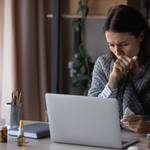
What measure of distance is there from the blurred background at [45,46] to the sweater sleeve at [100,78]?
1.22m

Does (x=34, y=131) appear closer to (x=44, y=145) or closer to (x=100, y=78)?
(x=44, y=145)

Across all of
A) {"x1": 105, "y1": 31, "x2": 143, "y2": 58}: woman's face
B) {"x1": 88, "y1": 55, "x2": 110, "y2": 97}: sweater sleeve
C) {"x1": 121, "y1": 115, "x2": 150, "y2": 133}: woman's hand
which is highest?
{"x1": 105, "y1": 31, "x2": 143, "y2": 58}: woman's face

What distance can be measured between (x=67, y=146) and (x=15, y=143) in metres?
0.22

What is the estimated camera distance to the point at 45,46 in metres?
3.17

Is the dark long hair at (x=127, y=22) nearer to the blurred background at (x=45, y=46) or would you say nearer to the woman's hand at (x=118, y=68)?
the woman's hand at (x=118, y=68)

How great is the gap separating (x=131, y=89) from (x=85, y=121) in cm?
53

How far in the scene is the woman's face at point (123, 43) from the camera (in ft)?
5.09

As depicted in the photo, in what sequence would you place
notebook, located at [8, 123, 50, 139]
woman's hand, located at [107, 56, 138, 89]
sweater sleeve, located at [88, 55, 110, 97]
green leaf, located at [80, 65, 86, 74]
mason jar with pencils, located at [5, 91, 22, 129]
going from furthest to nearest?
green leaf, located at [80, 65, 86, 74] → sweater sleeve, located at [88, 55, 110, 97] → woman's hand, located at [107, 56, 138, 89] → mason jar with pencils, located at [5, 91, 22, 129] → notebook, located at [8, 123, 50, 139]

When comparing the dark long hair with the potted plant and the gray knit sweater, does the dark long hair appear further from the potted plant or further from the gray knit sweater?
the potted plant

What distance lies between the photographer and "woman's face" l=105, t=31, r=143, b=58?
1553mm

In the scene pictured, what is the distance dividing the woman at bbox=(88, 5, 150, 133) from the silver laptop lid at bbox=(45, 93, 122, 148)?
1.30ft

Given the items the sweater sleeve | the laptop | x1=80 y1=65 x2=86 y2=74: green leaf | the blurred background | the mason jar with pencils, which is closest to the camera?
the laptop

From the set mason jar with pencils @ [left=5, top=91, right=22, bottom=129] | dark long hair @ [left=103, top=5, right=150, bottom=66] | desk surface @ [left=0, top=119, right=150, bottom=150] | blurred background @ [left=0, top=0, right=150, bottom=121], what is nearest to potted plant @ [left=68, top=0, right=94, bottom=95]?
blurred background @ [left=0, top=0, right=150, bottom=121]

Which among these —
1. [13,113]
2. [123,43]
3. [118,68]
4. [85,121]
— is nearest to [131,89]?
[118,68]
